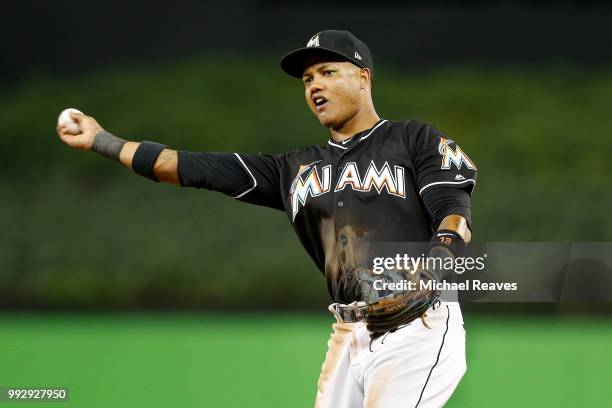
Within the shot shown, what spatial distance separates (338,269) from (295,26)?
10.1 m

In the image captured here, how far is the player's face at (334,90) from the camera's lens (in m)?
3.71

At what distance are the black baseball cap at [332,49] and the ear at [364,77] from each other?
0.02 m

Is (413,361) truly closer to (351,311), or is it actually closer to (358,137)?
(351,311)

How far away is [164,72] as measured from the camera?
1312cm

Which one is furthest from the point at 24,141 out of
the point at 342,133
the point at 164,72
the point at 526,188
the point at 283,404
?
the point at 342,133

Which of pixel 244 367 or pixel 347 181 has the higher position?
pixel 347 181

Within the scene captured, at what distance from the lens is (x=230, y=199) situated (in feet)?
34.8

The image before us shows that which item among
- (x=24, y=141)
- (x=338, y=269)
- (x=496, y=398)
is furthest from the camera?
(x=24, y=141)

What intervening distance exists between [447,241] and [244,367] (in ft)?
11.0

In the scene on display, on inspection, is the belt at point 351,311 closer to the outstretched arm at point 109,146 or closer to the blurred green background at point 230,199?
the outstretched arm at point 109,146

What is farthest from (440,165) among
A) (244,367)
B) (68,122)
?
(244,367)

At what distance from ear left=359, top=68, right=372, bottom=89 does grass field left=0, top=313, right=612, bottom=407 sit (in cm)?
188

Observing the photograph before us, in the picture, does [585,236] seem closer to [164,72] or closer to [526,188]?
[526,188]

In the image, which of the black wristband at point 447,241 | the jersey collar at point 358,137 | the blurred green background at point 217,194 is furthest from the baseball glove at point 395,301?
the blurred green background at point 217,194
